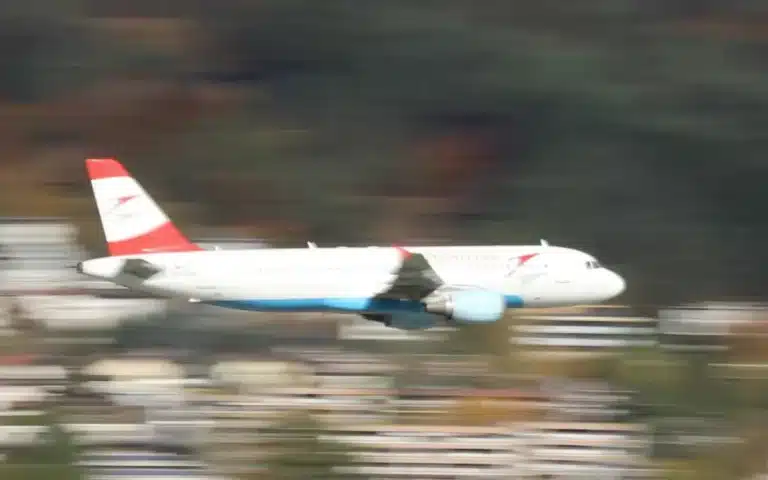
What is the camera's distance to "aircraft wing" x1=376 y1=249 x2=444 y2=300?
20031 mm

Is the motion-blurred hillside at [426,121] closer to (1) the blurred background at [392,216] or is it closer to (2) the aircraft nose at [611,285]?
(1) the blurred background at [392,216]


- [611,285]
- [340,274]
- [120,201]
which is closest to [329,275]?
[340,274]

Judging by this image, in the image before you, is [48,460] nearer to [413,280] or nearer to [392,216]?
[413,280]

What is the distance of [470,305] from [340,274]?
1.70m

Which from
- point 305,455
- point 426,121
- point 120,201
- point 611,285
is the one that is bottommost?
point 305,455

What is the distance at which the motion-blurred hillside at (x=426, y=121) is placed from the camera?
33.2 meters

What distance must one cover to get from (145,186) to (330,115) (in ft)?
14.8

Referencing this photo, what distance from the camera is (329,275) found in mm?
19984

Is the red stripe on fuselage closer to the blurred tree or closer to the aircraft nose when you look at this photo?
the blurred tree

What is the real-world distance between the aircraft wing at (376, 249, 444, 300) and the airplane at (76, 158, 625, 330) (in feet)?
0.04

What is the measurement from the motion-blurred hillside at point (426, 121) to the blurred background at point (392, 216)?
0.24ft

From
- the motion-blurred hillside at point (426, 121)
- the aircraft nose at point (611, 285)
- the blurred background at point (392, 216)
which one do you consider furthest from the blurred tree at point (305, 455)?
the motion-blurred hillside at point (426, 121)

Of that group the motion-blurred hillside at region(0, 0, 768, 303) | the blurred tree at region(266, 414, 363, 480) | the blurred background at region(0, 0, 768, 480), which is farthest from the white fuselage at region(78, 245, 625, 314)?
the motion-blurred hillside at region(0, 0, 768, 303)

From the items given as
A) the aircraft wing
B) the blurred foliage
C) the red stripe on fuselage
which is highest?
the red stripe on fuselage
